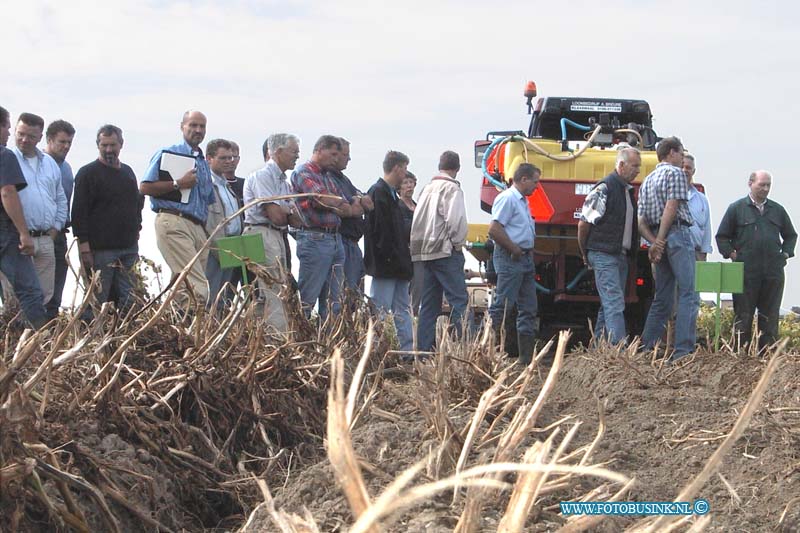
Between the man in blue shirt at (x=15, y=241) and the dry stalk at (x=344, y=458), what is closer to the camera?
the dry stalk at (x=344, y=458)

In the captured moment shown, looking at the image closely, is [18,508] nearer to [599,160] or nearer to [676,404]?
[676,404]

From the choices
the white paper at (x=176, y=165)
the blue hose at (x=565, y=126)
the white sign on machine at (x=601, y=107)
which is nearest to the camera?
the white paper at (x=176, y=165)

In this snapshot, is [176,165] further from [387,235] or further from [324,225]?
[387,235]

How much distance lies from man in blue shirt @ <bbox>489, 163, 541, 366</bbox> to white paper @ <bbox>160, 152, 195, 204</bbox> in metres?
2.59

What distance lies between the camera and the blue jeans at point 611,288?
8.05 meters

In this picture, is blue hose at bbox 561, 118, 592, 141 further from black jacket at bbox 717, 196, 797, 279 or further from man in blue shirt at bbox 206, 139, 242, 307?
man in blue shirt at bbox 206, 139, 242, 307

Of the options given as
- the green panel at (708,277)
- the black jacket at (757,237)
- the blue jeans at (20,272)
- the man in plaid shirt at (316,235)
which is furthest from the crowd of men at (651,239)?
the blue jeans at (20,272)

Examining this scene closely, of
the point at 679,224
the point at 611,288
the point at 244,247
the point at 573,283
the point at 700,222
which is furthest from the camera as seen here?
the point at 573,283

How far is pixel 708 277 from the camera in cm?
779

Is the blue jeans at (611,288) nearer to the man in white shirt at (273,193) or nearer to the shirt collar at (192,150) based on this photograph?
the man in white shirt at (273,193)

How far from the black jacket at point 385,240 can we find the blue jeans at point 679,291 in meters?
2.00

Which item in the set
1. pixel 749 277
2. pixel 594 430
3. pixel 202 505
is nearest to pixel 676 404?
pixel 594 430

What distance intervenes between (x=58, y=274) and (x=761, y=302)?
6.46 metres

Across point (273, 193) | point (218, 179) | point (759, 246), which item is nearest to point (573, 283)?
point (759, 246)
